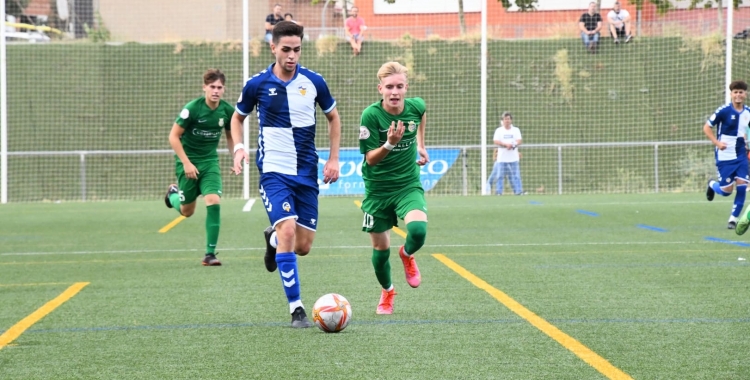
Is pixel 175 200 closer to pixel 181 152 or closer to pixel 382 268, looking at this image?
pixel 181 152

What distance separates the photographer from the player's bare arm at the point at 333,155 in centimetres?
720

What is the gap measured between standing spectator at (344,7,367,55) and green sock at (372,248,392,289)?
2064cm

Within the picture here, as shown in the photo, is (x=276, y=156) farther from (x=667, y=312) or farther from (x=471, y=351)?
(x=667, y=312)

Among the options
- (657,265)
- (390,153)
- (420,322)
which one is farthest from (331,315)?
(657,265)

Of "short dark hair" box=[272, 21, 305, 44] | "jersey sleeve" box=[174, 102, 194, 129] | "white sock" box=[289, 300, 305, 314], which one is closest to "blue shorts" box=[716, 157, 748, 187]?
"jersey sleeve" box=[174, 102, 194, 129]

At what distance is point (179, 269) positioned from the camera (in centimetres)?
1042

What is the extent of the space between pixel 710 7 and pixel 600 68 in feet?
11.6

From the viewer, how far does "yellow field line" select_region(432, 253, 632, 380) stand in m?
5.10

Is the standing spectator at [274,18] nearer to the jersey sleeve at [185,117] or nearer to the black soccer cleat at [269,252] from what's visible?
the jersey sleeve at [185,117]

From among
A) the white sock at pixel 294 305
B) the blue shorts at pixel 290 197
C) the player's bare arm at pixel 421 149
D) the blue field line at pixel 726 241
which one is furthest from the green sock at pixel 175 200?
the blue field line at pixel 726 241

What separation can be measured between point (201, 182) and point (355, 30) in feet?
59.6

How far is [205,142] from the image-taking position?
37.5 ft

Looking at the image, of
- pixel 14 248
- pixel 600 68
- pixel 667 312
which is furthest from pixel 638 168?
pixel 667 312

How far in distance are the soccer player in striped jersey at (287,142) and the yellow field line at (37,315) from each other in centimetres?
172
